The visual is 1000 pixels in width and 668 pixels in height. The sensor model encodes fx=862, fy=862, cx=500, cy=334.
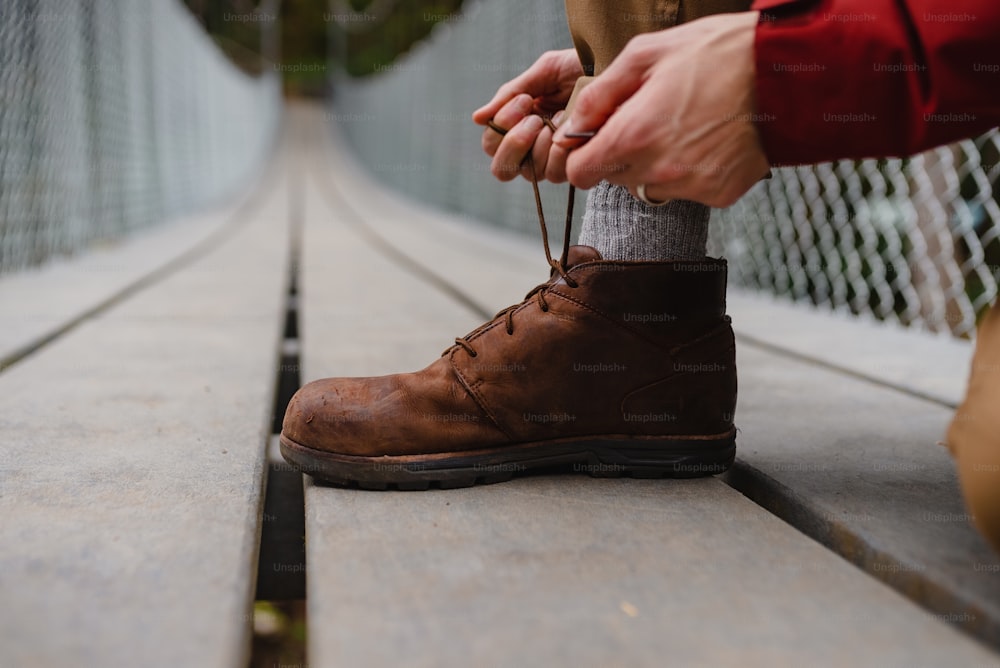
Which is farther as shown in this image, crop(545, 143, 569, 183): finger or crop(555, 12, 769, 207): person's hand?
crop(545, 143, 569, 183): finger

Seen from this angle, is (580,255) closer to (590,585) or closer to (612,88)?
(612,88)

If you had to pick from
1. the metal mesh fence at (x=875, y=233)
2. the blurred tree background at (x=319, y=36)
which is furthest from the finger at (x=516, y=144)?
the blurred tree background at (x=319, y=36)

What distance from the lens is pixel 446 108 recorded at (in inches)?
272

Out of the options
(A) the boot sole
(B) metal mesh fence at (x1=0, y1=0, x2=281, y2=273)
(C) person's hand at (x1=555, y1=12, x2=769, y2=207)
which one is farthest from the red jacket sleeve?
(B) metal mesh fence at (x1=0, y1=0, x2=281, y2=273)

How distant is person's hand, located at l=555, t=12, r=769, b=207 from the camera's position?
631 mm

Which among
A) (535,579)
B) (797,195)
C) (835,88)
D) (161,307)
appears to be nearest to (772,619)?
(535,579)

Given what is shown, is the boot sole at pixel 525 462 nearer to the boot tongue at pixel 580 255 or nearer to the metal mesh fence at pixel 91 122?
the boot tongue at pixel 580 255

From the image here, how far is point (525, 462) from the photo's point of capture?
0.89 m

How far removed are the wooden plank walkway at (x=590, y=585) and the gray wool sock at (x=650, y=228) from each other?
0.82 feet

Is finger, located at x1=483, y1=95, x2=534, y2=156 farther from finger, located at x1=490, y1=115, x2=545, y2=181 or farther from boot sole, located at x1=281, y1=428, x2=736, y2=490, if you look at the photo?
boot sole, located at x1=281, y1=428, x2=736, y2=490

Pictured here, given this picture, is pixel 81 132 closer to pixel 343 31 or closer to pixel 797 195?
pixel 797 195

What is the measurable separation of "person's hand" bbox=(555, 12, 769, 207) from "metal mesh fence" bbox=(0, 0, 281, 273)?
2215 millimetres

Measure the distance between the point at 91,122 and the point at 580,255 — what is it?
310cm

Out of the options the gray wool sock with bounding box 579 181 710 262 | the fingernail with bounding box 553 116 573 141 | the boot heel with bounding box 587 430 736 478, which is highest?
the fingernail with bounding box 553 116 573 141
